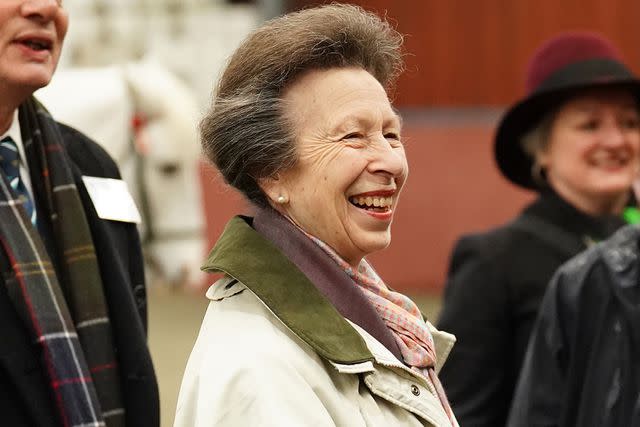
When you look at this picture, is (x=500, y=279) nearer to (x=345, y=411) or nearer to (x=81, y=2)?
(x=345, y=411)

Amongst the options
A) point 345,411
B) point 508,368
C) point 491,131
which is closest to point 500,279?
point 508,368

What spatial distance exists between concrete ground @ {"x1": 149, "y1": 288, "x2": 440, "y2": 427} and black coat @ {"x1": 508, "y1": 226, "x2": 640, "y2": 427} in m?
3.42

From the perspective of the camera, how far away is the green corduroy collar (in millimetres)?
2896

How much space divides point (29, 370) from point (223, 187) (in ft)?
1.89

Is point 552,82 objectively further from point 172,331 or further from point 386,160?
point 172,331

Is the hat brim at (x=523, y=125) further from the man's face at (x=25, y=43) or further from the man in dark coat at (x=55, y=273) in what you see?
the man's face at (x=25, y=43)

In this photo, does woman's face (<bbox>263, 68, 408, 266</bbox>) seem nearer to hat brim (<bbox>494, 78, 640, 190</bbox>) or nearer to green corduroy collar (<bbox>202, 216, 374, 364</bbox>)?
green corduroy collar (<bbox>202, 216, 374, 364</bbox>)

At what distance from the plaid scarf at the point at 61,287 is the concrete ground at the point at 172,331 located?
3742mm

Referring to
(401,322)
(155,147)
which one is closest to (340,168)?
→ (401,322)

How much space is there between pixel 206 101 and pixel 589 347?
381cm

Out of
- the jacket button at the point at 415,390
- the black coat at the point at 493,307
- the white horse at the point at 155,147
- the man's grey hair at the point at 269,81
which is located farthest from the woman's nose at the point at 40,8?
the white horse at the point at 155,147

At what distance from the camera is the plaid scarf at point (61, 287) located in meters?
3.28

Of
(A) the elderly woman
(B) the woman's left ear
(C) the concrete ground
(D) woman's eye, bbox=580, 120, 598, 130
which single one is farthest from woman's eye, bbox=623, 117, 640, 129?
(C) the concrete ground

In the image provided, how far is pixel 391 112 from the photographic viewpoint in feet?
10.4
